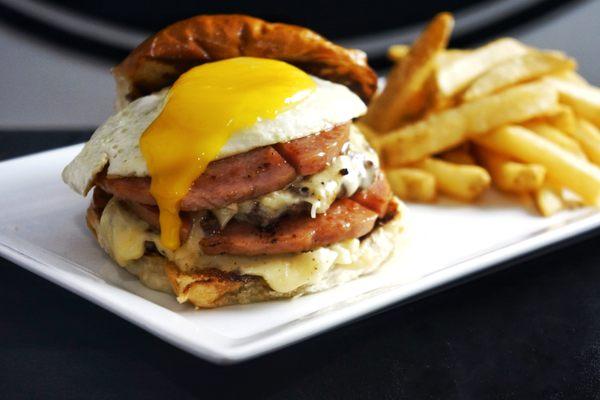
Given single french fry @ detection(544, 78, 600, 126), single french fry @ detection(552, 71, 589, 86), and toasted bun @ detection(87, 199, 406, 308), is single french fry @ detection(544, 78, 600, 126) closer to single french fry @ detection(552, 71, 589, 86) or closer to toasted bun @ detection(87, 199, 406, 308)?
single french fry @ detection(552, 71, 589, 86)

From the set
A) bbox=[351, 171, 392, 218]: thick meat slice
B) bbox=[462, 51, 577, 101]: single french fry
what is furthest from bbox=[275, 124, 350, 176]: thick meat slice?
bbox=[462, 51, 577, 101]: single french fry

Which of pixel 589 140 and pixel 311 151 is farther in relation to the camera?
pixel 589 140

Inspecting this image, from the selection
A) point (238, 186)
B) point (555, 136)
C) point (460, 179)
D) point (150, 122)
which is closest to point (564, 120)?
point (555, 136)

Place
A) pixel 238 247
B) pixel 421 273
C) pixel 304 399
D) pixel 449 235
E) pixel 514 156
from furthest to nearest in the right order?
pixel 514 156 → pixel 449 235 → pixel 421 273 → pixel 238 247 → pixel 304 399

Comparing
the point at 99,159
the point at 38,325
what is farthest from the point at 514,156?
the point at 38,325

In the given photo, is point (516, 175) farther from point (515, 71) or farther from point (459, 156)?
point (515, 71)

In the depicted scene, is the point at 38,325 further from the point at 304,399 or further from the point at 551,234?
the point at 551,234
